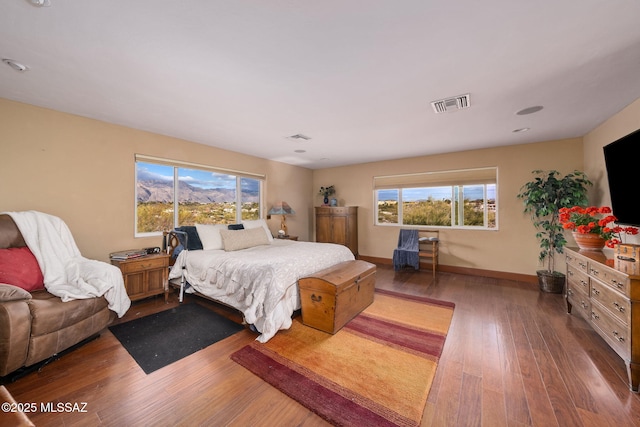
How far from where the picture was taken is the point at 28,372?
1867 millimetres

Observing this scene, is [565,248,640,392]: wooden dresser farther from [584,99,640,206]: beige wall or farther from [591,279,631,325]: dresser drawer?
[584,99,640,206]: beige wall

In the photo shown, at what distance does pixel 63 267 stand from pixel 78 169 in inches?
51.0

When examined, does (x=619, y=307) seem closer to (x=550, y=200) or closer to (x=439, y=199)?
(x=550, y=200)

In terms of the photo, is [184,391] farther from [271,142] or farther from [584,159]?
[584,159]

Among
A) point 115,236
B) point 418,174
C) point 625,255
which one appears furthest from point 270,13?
point 418,174

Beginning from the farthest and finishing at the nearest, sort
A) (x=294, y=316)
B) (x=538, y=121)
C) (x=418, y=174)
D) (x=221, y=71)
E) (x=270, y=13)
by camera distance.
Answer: (x=418, y=174) → (x=538, y=121) → (x=294, y=316) → (x=221, y=71) → (x=270, y=13)

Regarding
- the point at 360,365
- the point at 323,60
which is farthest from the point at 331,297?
the point at 323,60

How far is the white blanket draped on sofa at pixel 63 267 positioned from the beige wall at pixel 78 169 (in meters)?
0.42

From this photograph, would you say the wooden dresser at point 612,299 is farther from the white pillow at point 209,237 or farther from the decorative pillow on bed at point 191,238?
the decorative pillow on bed at point 191,238

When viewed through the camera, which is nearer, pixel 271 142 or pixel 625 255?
pixel 625 255

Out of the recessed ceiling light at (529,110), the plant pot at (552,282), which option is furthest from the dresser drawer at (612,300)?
the recessed ceiling light at (529,110)

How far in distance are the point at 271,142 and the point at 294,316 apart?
109 inches

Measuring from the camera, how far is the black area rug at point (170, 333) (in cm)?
210

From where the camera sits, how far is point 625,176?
2225 mm
